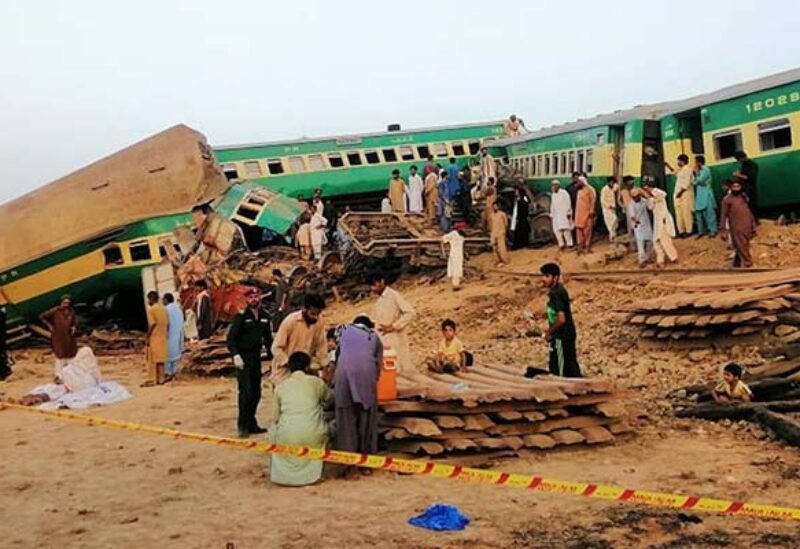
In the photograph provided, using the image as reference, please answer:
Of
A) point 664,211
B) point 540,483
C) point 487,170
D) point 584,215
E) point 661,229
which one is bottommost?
point 540,483

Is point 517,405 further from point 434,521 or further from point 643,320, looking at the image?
point 643,320

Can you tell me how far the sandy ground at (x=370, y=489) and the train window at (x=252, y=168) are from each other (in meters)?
16.6

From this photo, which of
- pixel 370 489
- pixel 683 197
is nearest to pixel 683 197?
pixel 683 197

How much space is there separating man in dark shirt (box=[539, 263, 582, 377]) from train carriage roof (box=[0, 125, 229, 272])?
51.7 feet

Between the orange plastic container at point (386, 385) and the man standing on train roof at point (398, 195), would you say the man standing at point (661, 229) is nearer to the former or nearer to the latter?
the orange plastic container at point (386, 385)

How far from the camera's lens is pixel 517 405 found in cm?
788

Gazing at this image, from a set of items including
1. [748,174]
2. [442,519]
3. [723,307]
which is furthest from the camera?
[748,174]

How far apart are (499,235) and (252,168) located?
10.8 metres

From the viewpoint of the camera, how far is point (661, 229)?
1627cm

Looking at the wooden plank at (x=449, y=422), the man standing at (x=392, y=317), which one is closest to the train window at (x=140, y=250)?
the man standing at (x=392, y=317)

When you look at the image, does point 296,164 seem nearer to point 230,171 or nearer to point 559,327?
point 230,171

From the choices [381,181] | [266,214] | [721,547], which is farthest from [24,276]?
[721,547]

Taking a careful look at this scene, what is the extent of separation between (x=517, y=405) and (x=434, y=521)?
6.31ft

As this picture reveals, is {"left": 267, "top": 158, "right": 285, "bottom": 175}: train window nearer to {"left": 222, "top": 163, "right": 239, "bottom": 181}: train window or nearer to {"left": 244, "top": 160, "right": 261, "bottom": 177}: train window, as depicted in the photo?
{"left": 244, "top": 160, "right": 261, "bottom": 177}: train window
